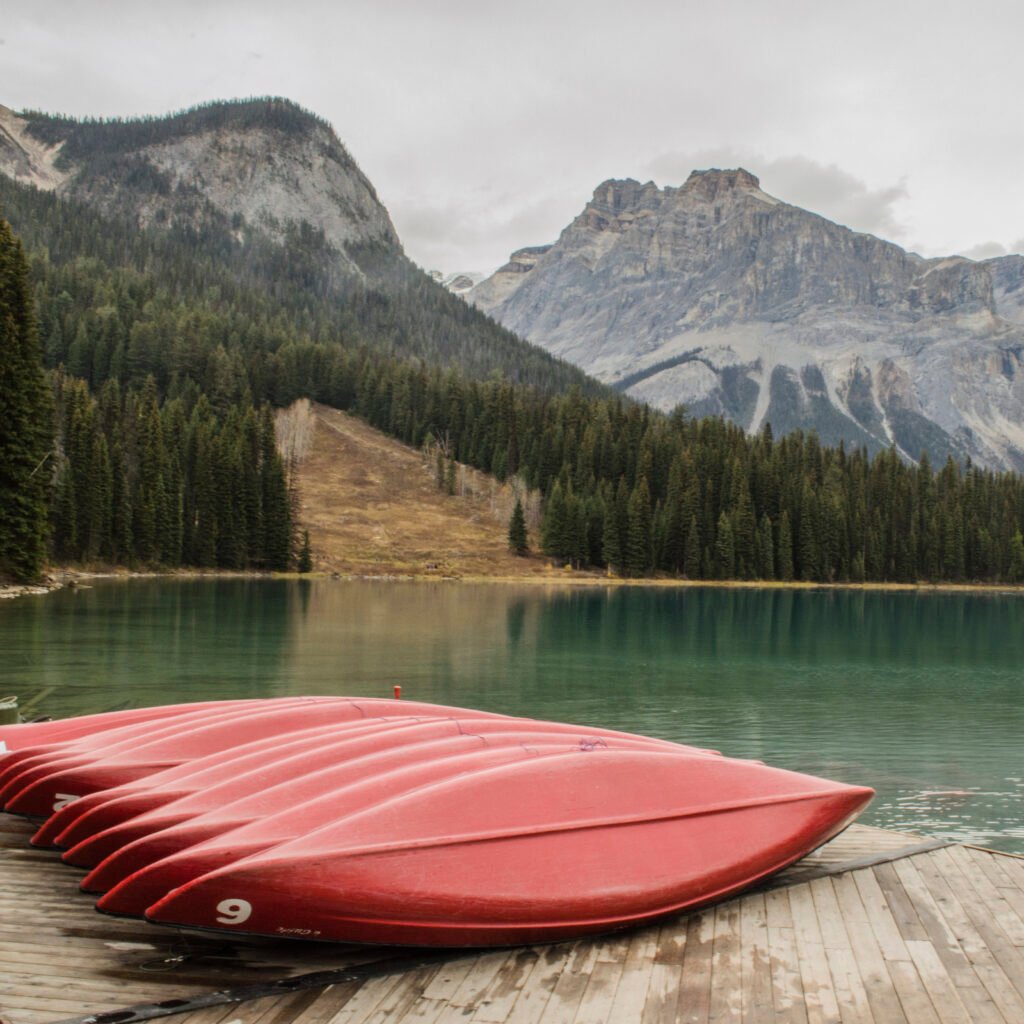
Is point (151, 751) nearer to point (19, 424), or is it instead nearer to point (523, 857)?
point (523, 857)

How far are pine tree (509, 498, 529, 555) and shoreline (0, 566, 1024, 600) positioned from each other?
5501 millimetres

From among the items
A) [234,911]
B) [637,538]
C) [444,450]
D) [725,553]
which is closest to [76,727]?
[234,911]

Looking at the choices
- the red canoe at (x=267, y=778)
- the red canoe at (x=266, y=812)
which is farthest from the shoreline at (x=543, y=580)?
the red canoe at (x=266, y=812)

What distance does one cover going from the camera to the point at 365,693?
26328 millimetres

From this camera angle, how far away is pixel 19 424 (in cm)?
4666

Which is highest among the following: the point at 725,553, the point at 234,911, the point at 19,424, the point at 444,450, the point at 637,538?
the point at 444,450

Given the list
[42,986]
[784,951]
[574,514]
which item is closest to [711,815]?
[784,951]

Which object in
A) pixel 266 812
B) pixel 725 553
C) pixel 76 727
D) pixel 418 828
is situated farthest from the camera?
pixel 725 553

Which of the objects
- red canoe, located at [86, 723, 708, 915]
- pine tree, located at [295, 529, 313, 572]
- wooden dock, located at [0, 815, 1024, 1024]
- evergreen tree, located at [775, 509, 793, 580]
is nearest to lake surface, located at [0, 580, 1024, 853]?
wooden dock, located at [0, 815, 1024, 1024]

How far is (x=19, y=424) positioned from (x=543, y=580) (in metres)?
60.8

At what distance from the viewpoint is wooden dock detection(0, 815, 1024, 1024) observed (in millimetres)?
5676

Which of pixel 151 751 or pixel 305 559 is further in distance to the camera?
pixel 305 559

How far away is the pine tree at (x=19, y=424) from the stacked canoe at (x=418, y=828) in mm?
41411

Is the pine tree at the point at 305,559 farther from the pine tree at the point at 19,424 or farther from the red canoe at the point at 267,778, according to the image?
the red canoe at the point at 267,778
